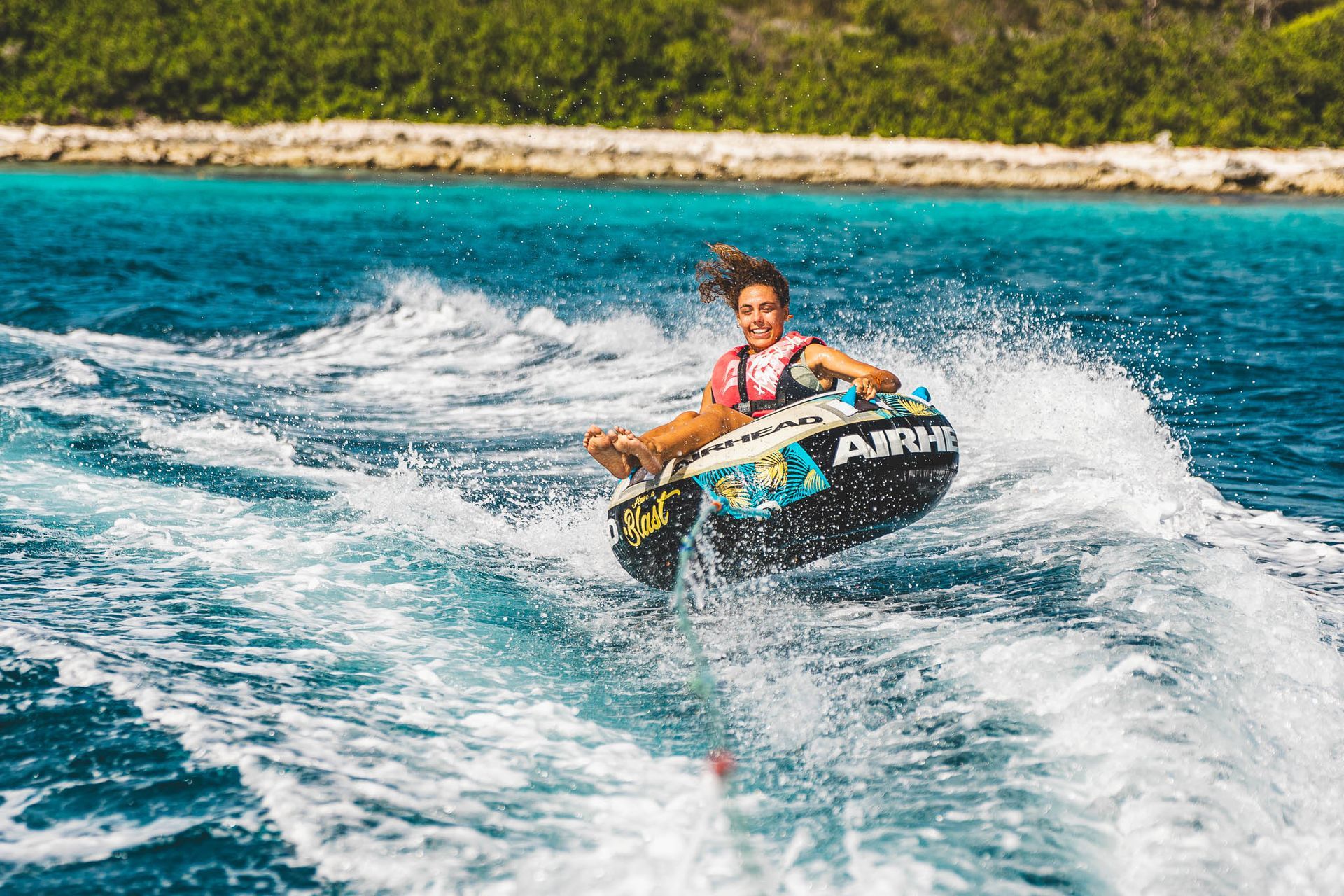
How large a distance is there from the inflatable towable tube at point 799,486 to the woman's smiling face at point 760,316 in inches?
20.9

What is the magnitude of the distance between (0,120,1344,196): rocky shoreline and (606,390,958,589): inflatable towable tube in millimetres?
24966

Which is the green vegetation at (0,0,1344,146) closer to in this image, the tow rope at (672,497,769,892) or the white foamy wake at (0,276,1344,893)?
the white foamy wake at (0,276,1344,893)

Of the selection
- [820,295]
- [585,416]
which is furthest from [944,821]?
[820,295]

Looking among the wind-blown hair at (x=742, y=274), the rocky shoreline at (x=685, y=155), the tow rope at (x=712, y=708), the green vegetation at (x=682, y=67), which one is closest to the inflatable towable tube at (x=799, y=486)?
the tow rope at (x=712, y=708)

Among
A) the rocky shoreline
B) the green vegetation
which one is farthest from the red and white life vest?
the green vegetation

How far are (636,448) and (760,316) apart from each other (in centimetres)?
104

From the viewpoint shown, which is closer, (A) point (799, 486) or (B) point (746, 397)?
(A) point (799, 486)

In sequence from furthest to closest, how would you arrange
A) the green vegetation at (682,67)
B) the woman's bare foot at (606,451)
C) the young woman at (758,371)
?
the green vegetation at (682,67) → the young woman at (758,371) → the woman's bare foot at (606,451)

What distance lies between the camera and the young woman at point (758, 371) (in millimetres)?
4621

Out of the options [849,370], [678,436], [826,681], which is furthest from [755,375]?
[826,681]

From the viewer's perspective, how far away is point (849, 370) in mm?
4770

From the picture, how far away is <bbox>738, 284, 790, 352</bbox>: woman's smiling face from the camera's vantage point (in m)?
4.98

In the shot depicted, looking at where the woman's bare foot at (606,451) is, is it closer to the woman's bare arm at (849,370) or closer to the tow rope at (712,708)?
the tow rope at (712,708)

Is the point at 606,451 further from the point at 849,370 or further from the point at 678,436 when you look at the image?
the point at 849,370
